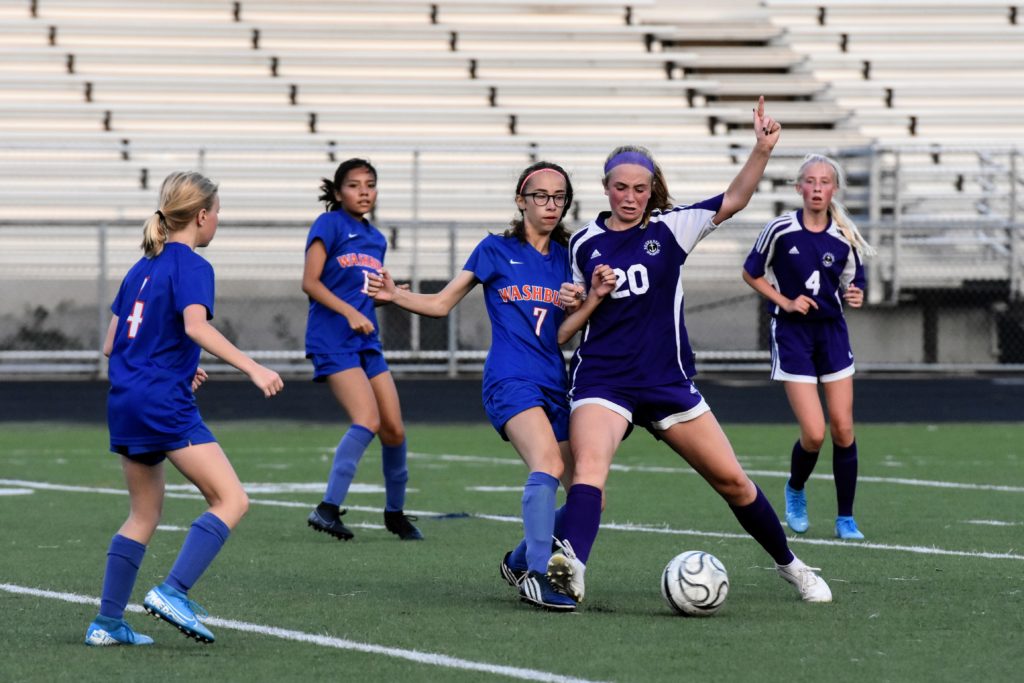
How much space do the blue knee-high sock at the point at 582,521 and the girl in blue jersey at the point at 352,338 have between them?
8.65 feet

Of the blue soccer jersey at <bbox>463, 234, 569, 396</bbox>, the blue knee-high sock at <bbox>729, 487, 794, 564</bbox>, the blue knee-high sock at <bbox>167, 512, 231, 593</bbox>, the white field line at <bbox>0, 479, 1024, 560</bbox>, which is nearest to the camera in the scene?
the blue knee-high sock at <bbox>167, 512, 231, 593</bbox>

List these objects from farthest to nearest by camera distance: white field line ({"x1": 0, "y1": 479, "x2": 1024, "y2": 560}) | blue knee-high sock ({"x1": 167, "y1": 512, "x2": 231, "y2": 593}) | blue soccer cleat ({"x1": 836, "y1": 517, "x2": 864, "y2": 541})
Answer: blue soccer cleat ({"x1": 836, "y1": 517, "x2": 864, "y2": 541})
white field line ({"x1": 0, "y1": 479, "x2": 1024, "y2": 560})
blue knee-high sock ({"x1": 167, "y1": 512, "x2": 231, "y2": 593})

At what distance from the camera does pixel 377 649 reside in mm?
5367

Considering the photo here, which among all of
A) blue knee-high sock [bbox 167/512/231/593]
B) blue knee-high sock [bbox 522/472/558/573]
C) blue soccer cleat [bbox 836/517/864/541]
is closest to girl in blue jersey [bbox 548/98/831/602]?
blue knee-high sock [bbox 522/472/558/573]

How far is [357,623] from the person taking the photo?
5.91 meters

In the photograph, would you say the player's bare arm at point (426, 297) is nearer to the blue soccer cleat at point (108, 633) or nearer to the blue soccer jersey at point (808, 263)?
the blue soccer cleat at point (108, 633)

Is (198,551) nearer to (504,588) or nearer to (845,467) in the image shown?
(504,588)

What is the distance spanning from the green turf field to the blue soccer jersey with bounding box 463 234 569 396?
34.0 inches

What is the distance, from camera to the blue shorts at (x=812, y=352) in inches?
346

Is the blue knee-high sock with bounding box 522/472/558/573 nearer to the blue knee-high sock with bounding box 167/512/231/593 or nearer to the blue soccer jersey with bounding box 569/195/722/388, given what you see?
the blue soccer jersey with bounding box 569/195/722/388

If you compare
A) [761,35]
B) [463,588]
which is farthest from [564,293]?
[761,35]

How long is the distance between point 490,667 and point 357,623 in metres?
1.01

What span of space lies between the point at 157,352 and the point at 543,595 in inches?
64.1

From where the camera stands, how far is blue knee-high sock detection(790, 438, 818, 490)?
8789 mm
